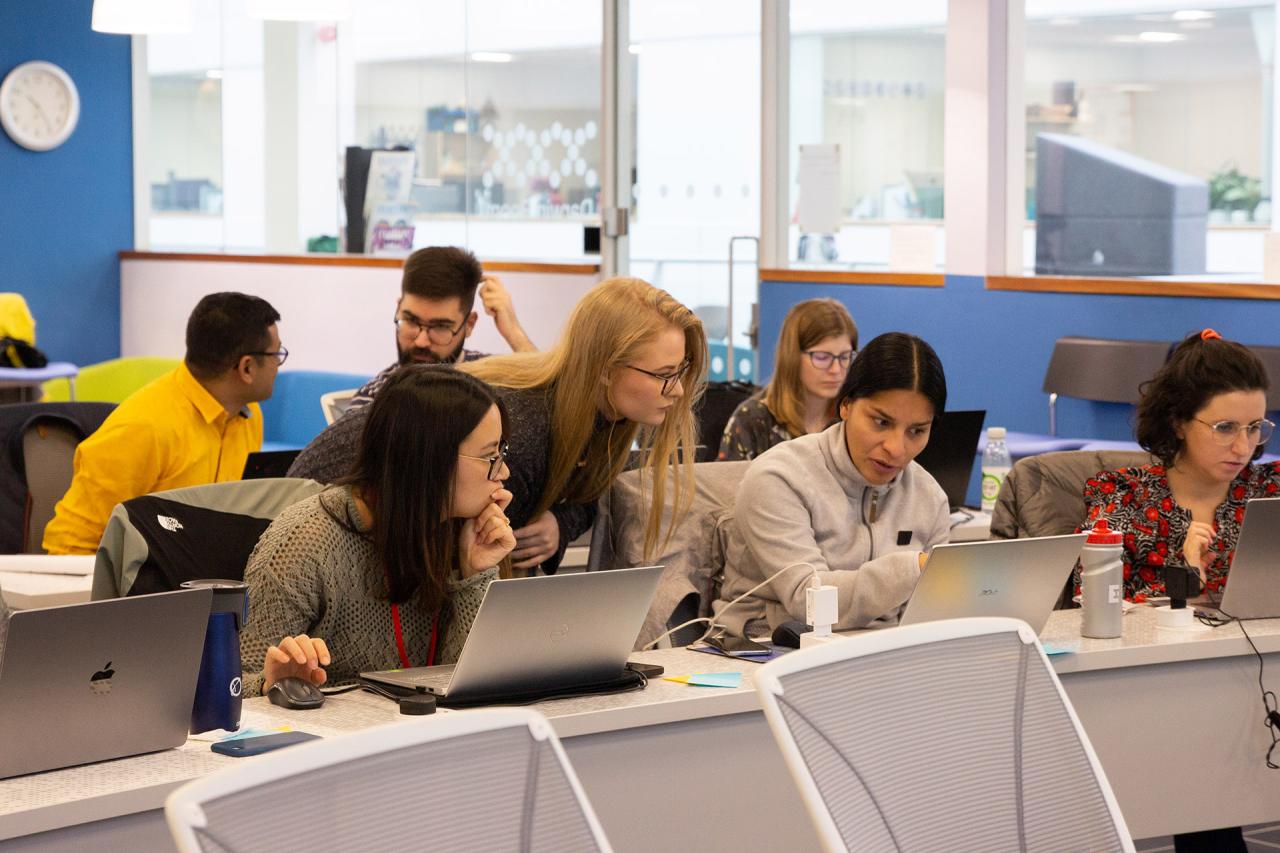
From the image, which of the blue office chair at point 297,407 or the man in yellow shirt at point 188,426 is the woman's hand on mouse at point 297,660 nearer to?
the man in yellow shirt at point 188,426

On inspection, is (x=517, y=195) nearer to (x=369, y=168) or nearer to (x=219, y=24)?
(x=369, y=168)

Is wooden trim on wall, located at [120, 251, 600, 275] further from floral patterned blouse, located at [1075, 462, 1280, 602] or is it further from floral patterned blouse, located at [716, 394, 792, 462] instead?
floral patterned blouse, located at [1075, 462, 1280, 602]

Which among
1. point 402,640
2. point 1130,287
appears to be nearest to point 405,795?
point 402,640

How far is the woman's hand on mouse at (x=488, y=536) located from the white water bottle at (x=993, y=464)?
2.60m

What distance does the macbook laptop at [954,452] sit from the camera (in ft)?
14.3

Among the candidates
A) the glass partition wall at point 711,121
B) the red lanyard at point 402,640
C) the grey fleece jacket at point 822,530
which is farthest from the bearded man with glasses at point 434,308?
the glass partition wall at point 711,121

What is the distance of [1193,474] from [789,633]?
1.10m

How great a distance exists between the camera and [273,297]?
9.34 meters

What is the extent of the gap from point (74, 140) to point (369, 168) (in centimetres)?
229

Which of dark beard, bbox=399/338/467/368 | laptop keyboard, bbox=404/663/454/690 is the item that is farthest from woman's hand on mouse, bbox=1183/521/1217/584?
dark beard, bbox=399/338/467/368

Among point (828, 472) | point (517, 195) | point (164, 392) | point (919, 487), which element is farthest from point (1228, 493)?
point (517, 195)

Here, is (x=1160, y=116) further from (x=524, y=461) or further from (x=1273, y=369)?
(x=524, y=461)

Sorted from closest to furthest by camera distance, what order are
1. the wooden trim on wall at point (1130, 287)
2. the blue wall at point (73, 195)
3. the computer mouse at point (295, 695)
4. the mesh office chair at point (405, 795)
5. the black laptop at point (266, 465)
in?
the mesh office chair at point (405, 795)
the computer mouse at point (295, 695)
the black laptop at point (266, 465)
the wooden trim on wall at point (1130, 287)
the blue wall at point (73, 195)

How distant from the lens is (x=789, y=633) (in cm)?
288
